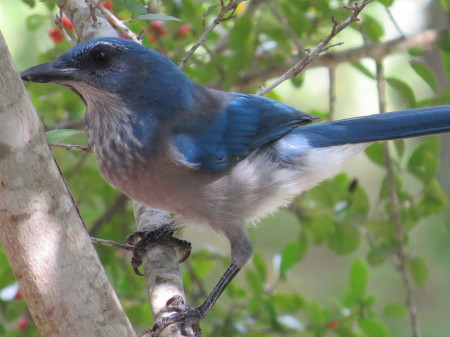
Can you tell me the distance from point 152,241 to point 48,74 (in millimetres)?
845

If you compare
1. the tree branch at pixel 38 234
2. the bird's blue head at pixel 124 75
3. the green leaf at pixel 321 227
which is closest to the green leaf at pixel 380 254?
the green leaf at pixel 321 227

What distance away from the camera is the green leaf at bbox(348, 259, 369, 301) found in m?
4.31

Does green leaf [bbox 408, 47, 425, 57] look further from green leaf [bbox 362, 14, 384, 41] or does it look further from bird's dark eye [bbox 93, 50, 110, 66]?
bird's dark eye [bbox 93, 50, 110, 66]

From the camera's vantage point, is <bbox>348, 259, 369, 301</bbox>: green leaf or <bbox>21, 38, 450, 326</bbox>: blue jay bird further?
<bbox>348, 259, 369, 301</bbox>: green leaf

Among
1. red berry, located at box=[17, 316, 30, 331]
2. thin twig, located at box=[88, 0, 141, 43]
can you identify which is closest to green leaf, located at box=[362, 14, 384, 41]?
thin twig, located at box=[88, 0, 141, 43]

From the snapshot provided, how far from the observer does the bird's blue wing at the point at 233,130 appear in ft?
11.3

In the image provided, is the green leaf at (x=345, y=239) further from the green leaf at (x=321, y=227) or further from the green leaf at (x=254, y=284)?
the green leaf at (x=254, y=284)

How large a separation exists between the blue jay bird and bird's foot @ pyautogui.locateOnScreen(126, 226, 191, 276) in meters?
0.11

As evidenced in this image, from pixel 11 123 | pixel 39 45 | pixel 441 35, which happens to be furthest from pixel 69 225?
pixel 39 45

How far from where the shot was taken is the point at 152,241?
3.38 metres

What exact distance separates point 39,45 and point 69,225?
11.3ft

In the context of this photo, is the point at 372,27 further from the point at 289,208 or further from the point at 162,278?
the point at 162,278

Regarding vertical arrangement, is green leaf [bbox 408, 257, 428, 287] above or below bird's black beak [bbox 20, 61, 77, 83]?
below

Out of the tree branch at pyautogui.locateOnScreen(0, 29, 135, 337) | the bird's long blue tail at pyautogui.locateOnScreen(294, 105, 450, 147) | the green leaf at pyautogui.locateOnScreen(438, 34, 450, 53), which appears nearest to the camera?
the tree branch at pyautogui.locateOnScreen(0, 29, 135, 337)
